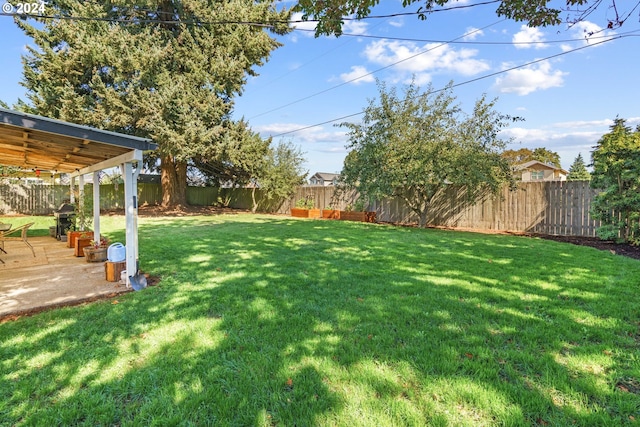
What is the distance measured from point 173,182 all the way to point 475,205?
15671mm

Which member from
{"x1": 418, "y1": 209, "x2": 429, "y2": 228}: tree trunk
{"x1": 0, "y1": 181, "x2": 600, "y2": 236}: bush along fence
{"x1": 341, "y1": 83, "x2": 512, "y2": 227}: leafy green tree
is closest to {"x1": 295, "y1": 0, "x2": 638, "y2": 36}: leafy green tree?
{"x1": 341, "y1": 83, "x2": 512, "y2": 227}: leafy green tree

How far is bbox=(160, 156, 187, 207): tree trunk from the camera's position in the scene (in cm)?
1806

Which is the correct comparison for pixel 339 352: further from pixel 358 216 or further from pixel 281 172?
pixel 281 172

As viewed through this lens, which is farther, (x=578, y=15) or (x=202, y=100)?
(x=202, y=100)

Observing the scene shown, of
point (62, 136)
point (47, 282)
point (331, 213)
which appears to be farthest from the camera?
point (331, 213)

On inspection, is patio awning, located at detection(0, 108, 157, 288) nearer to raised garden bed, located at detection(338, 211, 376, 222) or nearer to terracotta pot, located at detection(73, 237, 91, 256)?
terracotta pot, located at detection(73, 237, 91, 256)

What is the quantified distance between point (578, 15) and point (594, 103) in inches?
366

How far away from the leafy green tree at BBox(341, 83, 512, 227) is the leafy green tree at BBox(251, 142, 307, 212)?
694cm

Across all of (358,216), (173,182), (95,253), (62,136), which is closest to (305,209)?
(358,216)

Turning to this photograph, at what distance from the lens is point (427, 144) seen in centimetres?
942

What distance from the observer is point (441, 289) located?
3896mm

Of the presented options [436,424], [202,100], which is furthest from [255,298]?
[202,100]

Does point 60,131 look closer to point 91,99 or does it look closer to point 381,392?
point 381,392

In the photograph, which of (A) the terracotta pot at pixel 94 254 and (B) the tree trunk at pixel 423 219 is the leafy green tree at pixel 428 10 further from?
(B) the tree trunk at pixel 423 219
